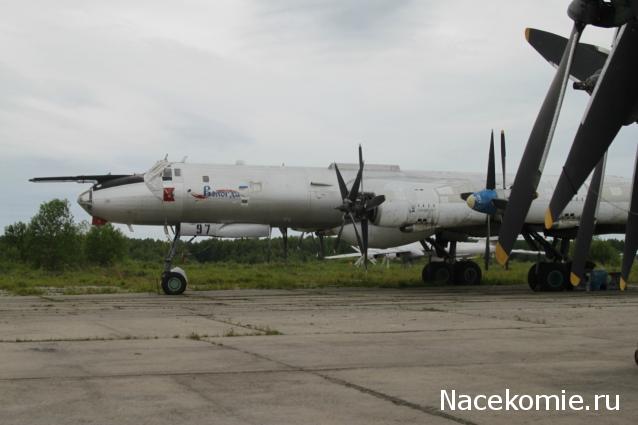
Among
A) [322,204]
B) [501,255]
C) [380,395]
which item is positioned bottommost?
[380,395]

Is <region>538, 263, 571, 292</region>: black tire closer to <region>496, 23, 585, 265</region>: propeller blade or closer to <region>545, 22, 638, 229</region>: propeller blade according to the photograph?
<region>496, 23, 585, 265</region>: propeller blade

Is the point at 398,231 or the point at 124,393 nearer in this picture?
the point at 124,393

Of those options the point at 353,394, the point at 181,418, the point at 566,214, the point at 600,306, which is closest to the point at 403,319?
the point at 600,306

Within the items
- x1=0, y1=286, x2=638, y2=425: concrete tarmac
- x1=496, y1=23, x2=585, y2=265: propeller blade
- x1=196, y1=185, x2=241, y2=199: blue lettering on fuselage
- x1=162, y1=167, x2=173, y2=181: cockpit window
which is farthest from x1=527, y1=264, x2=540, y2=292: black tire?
x1=496, y1=23, x2=585, y2=265: propeller blade

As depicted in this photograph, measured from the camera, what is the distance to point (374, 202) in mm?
24422

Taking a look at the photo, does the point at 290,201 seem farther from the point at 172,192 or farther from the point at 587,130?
the point at 587,130

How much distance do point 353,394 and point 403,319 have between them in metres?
7.55

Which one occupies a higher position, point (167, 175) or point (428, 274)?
point (167, 175)

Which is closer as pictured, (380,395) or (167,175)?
(380,395)

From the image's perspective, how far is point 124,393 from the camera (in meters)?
7.09

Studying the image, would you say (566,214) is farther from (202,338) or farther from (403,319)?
(202,338)

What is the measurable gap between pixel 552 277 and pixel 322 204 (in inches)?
305
